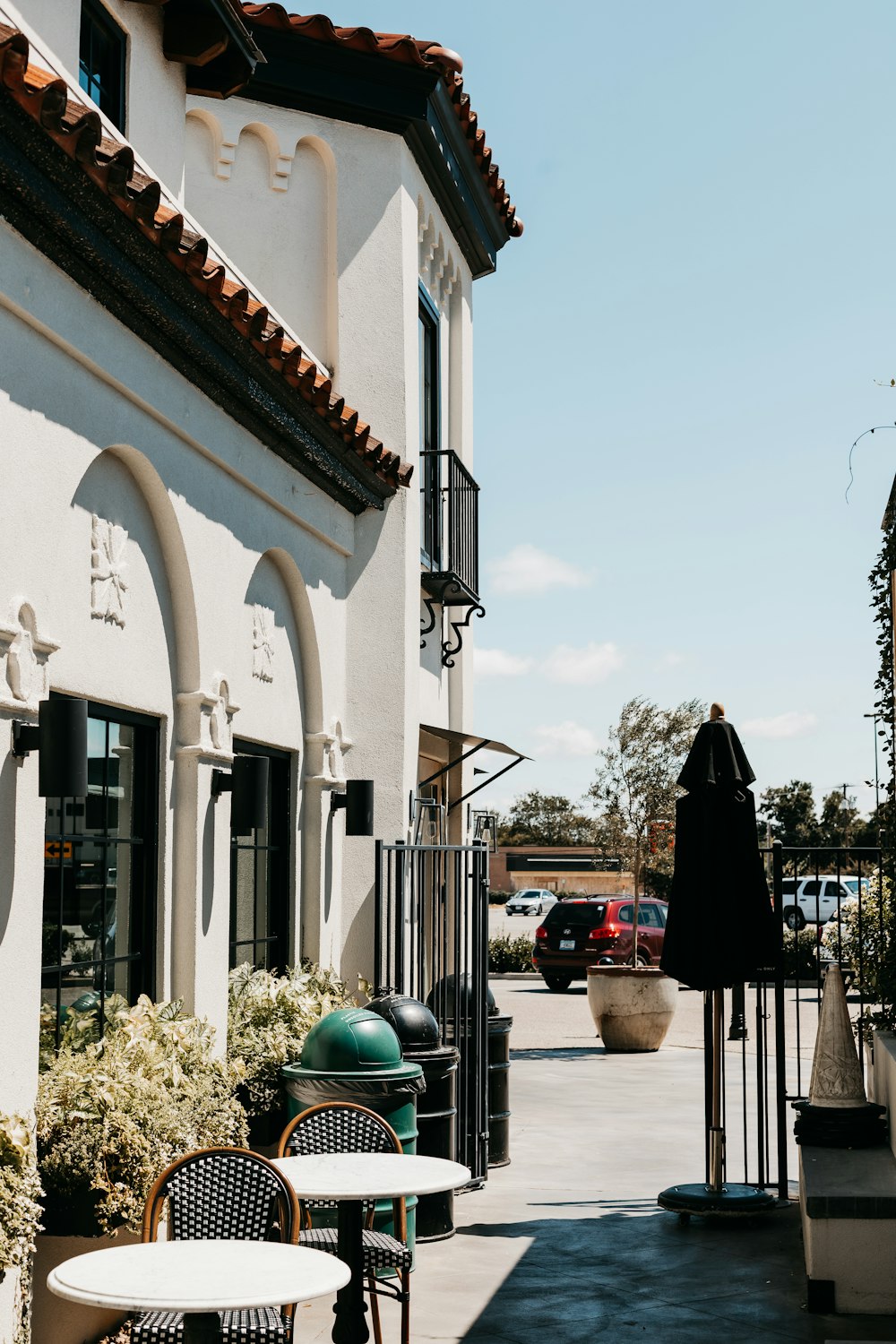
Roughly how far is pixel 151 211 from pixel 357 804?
16.6 feet

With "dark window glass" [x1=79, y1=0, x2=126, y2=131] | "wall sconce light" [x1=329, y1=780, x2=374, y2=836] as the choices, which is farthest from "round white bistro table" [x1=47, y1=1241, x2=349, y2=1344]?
"dark window glass" [x1=79, y1=0, x2=126, y2=131]

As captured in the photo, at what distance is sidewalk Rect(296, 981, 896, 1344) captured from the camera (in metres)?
6.97

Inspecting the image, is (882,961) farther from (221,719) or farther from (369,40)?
(369,40)

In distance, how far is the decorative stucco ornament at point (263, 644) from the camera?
9.27 m

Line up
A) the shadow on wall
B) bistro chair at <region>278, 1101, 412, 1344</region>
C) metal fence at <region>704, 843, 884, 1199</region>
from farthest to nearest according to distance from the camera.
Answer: metal fence at <region>704, 843, 884, 1199</region>
bistro chair at <region>278, 1101, 412, 1344</region>
the shadow on wall

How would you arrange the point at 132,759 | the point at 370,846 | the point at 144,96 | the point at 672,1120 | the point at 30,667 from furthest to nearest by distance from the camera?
1. the point at 672,1120
2. the point at 370,846
3. the point at 144,96
4. the point at 132,759
5. the point at 30,667

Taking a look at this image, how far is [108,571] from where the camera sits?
23.0 feet

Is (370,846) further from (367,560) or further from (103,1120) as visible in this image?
(103,1120)

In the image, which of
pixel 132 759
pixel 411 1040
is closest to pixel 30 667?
pixel 132 759

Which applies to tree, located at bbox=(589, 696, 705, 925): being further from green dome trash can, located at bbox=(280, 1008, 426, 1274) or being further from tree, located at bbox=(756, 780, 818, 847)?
tree, located at bbox=(756, 780, 818, 847)

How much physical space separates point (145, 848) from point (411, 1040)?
210 centimetres

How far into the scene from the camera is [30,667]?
5.96m

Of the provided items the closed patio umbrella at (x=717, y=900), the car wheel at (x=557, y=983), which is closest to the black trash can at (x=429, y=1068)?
the closed patio umbrella at (x=717, y=900)

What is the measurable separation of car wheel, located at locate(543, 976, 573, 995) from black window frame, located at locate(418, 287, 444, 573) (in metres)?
16.0
